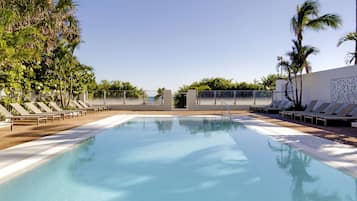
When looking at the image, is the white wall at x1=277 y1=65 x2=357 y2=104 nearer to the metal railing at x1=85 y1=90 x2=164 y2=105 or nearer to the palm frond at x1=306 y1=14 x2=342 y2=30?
the palm frond at x1=306 y1=14 x2=342 y2=30

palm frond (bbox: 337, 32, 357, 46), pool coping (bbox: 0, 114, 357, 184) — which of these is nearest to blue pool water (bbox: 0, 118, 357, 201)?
pool coping (bbox: 0, 114, 357, 184)

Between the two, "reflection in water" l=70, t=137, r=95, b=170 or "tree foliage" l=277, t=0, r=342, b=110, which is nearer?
"reflection in water" l=70, t=137, r=95, b=170

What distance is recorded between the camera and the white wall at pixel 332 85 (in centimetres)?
1423

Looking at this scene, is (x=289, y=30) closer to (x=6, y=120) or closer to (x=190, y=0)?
(x=190, y=0)

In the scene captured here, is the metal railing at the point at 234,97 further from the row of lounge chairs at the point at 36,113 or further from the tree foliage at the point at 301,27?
the row of lounge chairs at the point at 36,113

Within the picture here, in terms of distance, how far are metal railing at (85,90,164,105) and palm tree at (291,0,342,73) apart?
34.7ft

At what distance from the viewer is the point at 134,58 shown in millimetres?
29125

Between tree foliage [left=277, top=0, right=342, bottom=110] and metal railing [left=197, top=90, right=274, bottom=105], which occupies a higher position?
tree foliage [left=277, top=0, right=342, bottom=110]

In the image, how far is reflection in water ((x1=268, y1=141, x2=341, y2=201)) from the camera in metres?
4.88

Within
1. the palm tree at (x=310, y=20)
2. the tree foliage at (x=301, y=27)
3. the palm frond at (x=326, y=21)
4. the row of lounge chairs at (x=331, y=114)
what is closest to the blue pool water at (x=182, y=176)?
the row of lounge chairs at (x=331, y=114)

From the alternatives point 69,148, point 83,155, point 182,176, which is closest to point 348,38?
point 182,176

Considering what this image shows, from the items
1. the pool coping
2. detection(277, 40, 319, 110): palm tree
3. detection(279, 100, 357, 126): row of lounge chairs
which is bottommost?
the pool coping

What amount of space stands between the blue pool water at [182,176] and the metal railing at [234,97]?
1527 centimetres

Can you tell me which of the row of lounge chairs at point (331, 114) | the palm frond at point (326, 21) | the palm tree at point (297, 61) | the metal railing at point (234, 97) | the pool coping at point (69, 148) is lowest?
the pool coping at point (69, 148)
